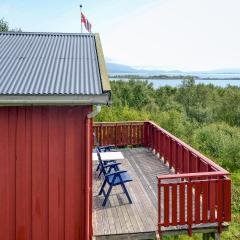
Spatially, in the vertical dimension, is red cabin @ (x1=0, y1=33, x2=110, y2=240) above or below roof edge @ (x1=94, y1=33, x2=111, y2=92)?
below

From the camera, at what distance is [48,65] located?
16.9 ft

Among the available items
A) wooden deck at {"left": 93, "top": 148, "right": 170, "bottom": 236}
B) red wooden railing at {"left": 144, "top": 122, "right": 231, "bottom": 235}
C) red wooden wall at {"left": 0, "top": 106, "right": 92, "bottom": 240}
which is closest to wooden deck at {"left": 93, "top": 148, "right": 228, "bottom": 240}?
Answer: wooden deck at {"left": 93, "top": 148, "right": 170, "bottom": 236}

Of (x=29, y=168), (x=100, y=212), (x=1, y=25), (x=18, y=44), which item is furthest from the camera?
(x=1, y=25)

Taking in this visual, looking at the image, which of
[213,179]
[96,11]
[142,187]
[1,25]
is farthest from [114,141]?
[1,25]

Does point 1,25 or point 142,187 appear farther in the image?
point 1,25

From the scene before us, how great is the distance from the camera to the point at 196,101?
43438mm

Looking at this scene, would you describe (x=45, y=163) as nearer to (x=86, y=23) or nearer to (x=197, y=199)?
(x=197, y=199)

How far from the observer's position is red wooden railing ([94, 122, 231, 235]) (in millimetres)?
5180

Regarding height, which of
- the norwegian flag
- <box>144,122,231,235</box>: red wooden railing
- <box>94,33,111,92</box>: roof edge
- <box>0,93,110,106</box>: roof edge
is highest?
the norwegian flag

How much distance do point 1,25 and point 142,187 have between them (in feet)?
77.4

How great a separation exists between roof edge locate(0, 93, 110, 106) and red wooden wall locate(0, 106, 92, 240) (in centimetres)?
36

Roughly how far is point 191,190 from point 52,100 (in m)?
2.79

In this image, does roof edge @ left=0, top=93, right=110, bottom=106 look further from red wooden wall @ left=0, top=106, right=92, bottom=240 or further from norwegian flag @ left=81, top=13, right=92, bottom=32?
norwegian flag @ left=81, top=13, right=92, bottom=32

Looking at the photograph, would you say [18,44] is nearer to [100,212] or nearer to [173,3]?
[100,212]
